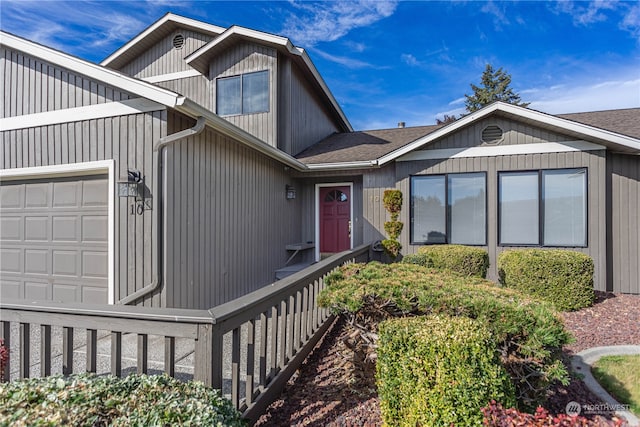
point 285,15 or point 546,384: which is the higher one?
point 285,15

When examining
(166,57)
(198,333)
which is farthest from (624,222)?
(166,57)

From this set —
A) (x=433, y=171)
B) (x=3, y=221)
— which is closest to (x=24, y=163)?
(x=3, y=221)

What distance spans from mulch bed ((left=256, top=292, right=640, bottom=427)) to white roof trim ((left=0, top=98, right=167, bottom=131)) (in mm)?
3903

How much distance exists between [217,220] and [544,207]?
6333 mm

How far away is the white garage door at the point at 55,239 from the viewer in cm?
493

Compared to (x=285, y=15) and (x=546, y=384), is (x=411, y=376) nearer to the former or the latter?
(x=546, y=384)

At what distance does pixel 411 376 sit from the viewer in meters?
2.05

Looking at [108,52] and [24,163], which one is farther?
[108,52]

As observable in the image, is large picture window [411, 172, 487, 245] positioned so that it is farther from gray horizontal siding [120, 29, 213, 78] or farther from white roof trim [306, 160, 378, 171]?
gray horizontal siding [120, 29, 213, 78]

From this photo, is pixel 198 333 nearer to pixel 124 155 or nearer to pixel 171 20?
pixel 124 155

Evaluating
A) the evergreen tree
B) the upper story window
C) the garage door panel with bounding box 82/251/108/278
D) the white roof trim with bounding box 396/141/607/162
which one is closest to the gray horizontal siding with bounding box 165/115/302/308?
the garage door panel with bounding box 82/251/108/278

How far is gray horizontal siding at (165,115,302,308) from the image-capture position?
4590 mm

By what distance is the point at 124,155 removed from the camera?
4699 mm

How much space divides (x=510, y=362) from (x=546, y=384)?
0.25 meters
